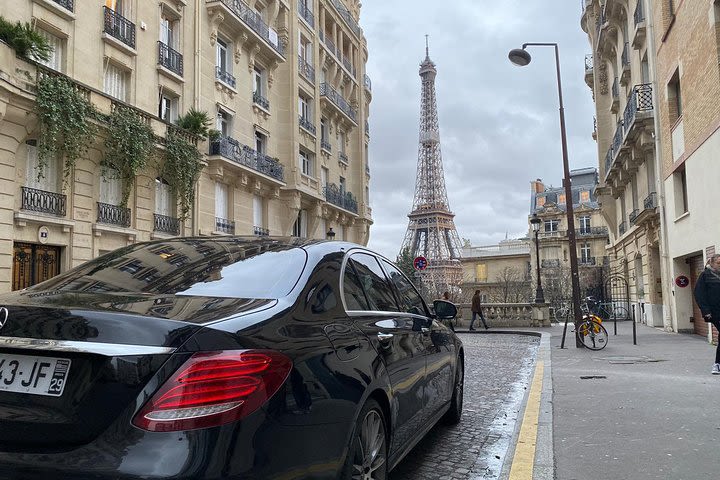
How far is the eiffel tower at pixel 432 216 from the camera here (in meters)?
82.9

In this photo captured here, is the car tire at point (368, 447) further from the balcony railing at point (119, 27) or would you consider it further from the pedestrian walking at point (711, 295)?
the balcony railing at point (119, 27)

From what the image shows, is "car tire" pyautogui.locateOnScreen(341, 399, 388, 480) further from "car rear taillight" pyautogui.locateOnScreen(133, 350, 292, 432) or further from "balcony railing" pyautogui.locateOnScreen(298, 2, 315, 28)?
"balcony railing" pyautogui.locateOnScreen(298, 2, 315, 28)

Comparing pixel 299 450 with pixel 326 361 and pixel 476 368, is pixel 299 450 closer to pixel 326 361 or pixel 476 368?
pixel 326 361

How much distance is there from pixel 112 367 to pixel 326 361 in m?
0.95

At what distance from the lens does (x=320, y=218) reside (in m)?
31.8

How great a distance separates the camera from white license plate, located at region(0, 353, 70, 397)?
2.12 metres

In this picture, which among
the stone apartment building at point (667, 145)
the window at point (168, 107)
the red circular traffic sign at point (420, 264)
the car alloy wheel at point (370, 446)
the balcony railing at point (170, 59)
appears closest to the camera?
the car alloy wheel at point (370, 446)

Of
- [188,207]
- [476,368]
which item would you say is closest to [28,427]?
[476,368]

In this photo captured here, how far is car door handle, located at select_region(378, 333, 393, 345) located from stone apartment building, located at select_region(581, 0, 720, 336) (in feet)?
41.5

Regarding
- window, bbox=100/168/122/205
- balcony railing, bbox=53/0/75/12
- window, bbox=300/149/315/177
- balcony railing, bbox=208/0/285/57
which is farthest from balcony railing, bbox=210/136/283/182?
balcony railing, bbox=53/0/75/12

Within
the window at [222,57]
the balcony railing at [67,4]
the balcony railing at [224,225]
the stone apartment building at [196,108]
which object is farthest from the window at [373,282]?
the window at [222,57]

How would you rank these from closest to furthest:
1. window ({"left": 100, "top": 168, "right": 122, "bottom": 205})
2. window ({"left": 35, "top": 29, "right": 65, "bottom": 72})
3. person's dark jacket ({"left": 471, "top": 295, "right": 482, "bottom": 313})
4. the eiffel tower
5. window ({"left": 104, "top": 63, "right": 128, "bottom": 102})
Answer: window ({"left": 35, "top": 29, "right": 65, "bottom": 72})
window ({"left": 100, "top": 168, "right": 122, "bottom": 205})
window ({"left": 104, "top": 63, "right": 128, "bottom": 102})
person's dark jacket ({"left": 471, "top": 295, "right": 482, "bottom": 313})
the eiffel tower

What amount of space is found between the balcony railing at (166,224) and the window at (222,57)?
23.6ft

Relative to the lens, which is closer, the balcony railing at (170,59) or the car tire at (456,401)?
the car tire at (456,401)
